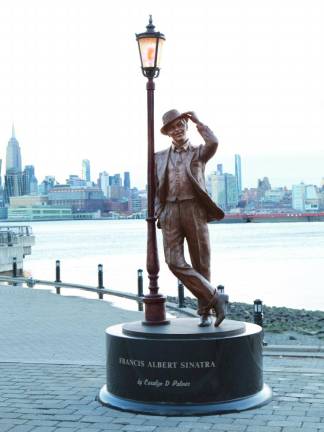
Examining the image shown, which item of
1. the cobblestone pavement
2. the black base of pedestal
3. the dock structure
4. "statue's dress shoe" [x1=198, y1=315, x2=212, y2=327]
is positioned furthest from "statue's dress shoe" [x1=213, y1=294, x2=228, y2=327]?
the dock structure

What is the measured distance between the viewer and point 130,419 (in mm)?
8000

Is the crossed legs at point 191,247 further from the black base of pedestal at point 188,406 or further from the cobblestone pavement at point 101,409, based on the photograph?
the cobblestone pavement at point 101,409

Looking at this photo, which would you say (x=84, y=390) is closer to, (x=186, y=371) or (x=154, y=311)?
(x=154, y=311)

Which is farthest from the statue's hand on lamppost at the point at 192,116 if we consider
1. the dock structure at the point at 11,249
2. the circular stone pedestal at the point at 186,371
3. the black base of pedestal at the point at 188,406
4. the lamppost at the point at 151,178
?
the dock structure at the point at 11,249

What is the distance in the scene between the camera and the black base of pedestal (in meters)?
8.13

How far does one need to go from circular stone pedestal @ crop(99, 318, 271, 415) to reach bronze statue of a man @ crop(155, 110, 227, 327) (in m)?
0.50

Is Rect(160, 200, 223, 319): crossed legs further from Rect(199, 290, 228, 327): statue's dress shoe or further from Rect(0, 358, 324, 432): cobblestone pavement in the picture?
Rect(0, 358, 324, 432): cobblestone pavement

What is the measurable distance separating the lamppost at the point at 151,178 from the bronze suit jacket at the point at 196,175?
96 millimetres

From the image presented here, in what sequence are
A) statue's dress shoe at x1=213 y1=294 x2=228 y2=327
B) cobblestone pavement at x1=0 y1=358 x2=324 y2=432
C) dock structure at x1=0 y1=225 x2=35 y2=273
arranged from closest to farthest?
cobblestone pavement at x1=0 y1=358 x2=324 y2=432, statue's dress shoe at x1=213 y1=294 x2=228 y2=327, dock structure at x1=0 y1=225 x2=35 y2=273

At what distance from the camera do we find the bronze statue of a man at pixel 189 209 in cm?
888

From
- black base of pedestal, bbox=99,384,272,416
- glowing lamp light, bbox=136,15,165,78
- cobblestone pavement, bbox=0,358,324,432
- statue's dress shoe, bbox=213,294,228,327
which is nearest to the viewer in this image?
cobblestone pavement, bbox=0,358,324,432

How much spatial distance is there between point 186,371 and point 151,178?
239 cm

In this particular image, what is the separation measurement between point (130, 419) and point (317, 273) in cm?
3638

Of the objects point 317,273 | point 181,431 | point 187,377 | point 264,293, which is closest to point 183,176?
point 187,377
